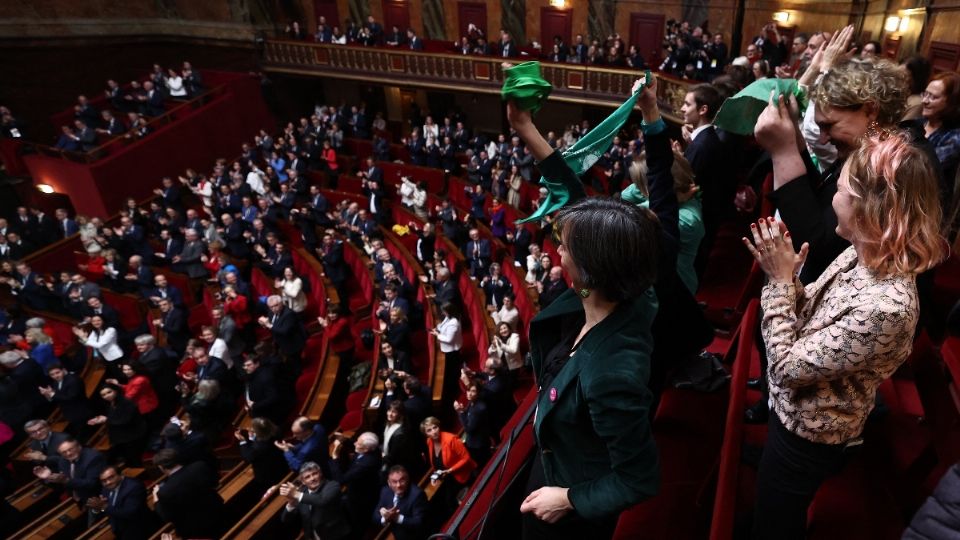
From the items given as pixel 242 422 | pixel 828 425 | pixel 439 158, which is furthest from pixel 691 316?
pixel 439 158

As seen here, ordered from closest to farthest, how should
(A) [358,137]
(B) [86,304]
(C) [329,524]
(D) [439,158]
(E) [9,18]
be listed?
(C) [329,524]
(B) [86,304]
(D) [439,158]
(E) [9,18]
(A) [358,137]

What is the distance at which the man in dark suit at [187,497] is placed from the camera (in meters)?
3.27

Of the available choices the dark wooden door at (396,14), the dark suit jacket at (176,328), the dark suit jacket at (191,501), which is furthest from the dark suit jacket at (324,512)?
the dark wooden door at (396,14)

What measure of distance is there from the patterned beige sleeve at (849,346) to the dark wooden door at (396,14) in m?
13.7

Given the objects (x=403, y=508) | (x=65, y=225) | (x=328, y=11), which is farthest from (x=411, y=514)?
(x=328, y=11)

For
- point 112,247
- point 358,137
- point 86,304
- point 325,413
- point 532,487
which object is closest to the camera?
point 532,487

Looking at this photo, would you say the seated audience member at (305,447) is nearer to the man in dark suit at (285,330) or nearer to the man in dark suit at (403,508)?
the man in dark suit at (403,508)

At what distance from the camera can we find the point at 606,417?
102 cm

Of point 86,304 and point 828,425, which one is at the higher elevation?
point 828,425

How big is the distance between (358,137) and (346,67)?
162 centimetres

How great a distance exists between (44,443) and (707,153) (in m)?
5.36

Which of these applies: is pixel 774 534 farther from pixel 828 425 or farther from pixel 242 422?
pixel 242 422

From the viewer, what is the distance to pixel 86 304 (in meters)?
6.84

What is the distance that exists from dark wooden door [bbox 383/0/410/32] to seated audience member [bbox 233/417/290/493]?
38.1 feet
